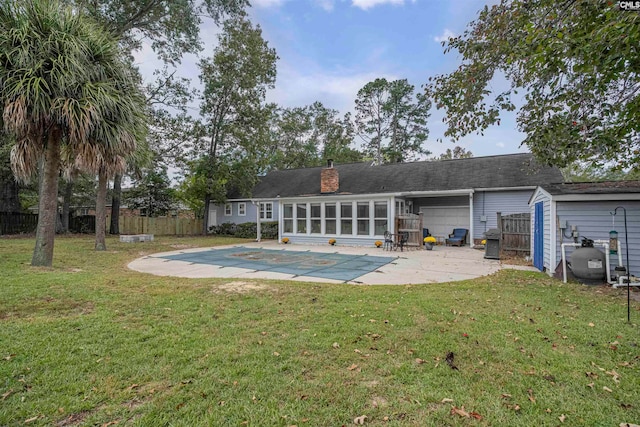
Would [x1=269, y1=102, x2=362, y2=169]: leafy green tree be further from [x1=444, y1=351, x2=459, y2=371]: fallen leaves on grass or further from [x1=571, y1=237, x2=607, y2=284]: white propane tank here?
[x1=444, y1=351, x2=459, y2=371]: fallen leaves on grass

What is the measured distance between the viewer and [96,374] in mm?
2680

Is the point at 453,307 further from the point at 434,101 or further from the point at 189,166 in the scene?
the point at 189,166

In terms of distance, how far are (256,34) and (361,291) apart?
20.7 m

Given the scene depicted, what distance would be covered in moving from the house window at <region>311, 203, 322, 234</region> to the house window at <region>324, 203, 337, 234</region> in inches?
13.7

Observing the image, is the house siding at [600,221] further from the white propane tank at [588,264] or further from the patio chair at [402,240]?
the patio chair at [402,240]

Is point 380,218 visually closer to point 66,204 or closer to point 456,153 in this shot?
point 66,204

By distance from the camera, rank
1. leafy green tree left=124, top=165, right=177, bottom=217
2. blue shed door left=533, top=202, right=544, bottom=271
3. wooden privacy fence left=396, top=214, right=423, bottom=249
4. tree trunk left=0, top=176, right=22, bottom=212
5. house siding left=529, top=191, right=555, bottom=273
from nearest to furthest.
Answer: house siding left=529, top=191, right=555, bottom=273 < blue shed door left=533, top=202, right=544, bottom=271 < wooden privacy fence left=396, top=214, right=423, bottom=249 < tree trunk left=0, top=176, right=22, bottom=212 < leafy green tree left=124, top=165, right=177, bottom=217

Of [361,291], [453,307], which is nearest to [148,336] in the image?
[361,291]

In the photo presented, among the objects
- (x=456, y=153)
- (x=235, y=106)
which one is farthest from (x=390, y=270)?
(x=456, y=153)

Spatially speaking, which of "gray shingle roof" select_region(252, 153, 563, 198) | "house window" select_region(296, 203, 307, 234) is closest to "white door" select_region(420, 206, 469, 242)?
"gray shingle roof" select_region(252, 153, 563, 198)

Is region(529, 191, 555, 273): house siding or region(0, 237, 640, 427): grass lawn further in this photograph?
region(529, 191, 555, 273): house siding

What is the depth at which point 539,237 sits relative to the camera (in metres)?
8.51

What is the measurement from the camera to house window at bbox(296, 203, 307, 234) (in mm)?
16031

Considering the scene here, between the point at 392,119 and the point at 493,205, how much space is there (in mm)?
19226
